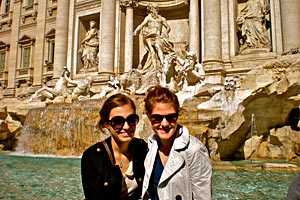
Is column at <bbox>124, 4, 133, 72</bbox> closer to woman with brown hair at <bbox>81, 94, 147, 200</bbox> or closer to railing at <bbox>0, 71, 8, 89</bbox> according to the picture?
railing at <bbox>0, 71, 8, 89</bbox>

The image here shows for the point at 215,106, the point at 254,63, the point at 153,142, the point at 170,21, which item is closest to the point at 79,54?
the point at 170,21

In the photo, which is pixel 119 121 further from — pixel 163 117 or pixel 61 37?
pixel 61 37

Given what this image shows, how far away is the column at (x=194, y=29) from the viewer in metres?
13.0

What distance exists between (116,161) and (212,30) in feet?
37.6

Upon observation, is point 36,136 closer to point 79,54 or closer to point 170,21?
point 79,54

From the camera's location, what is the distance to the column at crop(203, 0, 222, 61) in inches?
473

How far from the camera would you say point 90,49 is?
16.7 m

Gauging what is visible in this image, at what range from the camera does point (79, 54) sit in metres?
17.0

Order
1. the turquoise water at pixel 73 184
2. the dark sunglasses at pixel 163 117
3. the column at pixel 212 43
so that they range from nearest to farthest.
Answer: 1. the dark sunglasses at pixel 163 117
2. the turquoise water at pixel 73 184
3. the column at pixel 212 43

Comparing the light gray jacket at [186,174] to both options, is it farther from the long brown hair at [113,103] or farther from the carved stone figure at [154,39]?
the carved stone figure at [154,39]

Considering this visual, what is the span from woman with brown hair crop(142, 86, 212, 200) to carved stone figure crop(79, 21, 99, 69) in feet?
51.0

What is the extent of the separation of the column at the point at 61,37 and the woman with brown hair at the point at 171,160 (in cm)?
1627

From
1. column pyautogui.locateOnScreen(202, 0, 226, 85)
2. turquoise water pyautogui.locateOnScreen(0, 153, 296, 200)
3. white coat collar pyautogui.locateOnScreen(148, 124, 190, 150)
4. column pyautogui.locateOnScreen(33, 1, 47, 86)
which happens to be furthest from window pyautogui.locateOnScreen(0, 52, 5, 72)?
white coat collar pyautogui.locateOnScreen(148, 124, 190, 150)

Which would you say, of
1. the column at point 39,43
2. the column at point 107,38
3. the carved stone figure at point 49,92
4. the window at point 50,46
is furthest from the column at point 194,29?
the column at point 39,43
